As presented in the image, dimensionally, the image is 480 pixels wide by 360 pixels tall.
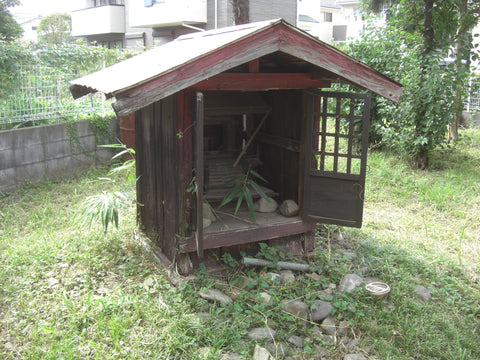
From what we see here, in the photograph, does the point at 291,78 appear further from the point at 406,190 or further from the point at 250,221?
the point at 406,190

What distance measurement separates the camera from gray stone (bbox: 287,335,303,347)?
4082 millimetres

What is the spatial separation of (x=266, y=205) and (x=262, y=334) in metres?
2.00

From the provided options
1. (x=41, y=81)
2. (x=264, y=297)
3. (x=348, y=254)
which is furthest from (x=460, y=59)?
(x=41, y=81)

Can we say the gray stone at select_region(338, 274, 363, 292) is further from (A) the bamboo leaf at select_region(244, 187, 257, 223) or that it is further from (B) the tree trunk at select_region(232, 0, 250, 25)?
(B) the tree trunk at select_region(232, 0, 250, 25)

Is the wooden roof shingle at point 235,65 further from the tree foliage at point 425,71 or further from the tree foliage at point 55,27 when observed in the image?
the tree foliage at point 55,27

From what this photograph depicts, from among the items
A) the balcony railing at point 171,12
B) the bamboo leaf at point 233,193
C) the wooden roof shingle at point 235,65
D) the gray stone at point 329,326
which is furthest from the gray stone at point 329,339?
the balcony railing at point 171,12

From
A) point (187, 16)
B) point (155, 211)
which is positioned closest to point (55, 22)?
point (187, 16)

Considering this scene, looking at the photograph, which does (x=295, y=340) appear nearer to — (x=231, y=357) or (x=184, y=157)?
(x=231, y=357)

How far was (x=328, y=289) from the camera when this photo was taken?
4891mm

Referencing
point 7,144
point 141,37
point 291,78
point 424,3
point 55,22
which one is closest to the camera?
point 291,78

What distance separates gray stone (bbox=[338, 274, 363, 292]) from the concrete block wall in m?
6.13

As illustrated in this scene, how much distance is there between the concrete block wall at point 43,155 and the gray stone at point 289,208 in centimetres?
521

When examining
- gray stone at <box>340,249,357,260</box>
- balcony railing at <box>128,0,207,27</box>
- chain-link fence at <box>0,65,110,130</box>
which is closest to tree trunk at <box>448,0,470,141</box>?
gray stone at <box>340,249,357,260</box>

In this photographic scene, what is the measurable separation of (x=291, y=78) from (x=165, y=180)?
1.76 m
